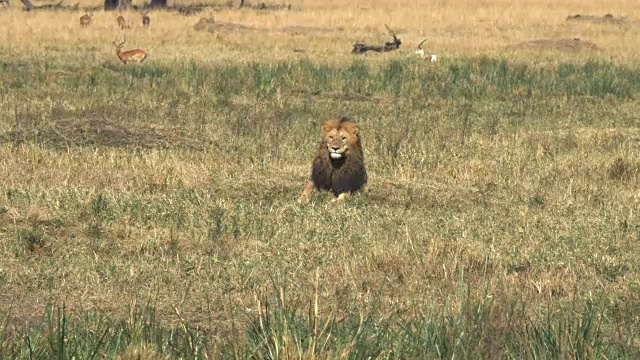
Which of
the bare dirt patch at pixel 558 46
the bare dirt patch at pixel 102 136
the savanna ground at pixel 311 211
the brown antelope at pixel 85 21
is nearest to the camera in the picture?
the savanna ground at pixel 311 211

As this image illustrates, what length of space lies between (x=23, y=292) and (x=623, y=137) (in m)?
9.19

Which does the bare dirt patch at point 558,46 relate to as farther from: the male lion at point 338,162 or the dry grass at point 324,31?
the male lion at point 338,162

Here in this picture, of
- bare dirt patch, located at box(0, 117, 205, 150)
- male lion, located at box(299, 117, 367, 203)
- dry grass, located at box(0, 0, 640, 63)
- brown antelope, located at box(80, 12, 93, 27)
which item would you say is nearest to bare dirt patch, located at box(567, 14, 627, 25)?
dry grass, located at box(0, 0, 640, 63)

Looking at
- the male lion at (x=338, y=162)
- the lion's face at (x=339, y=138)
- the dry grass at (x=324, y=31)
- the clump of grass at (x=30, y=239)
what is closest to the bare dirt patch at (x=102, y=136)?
the male lion at (x=338, y=162)

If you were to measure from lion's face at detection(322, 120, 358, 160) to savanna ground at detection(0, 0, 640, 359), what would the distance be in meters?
0.47

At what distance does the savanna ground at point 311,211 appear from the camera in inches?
204

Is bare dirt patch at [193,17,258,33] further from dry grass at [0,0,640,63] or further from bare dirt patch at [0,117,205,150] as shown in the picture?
bare dirt patch at [0,117,205,150]

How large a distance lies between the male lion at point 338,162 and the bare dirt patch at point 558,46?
1697cm

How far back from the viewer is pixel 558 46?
26.8 meters

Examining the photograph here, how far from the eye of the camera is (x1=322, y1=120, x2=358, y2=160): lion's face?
998cm

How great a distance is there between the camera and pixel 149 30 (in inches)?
1171

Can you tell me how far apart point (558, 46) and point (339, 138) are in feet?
58.4

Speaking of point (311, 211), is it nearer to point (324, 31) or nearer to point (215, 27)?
point (215, 27)

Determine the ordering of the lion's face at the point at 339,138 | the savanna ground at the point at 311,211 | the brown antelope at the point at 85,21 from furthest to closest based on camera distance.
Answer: the brown antelope at the point at 85,21, the lion's face at the point at 339,138, the savanna ground at the point at 311,211
